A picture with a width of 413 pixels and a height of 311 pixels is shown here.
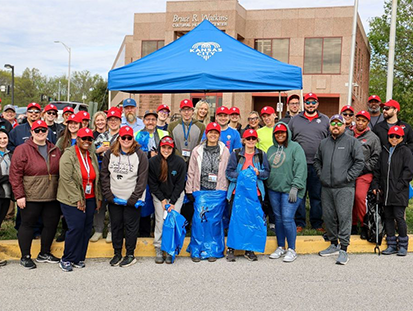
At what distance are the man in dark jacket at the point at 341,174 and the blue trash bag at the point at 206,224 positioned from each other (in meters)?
1.48

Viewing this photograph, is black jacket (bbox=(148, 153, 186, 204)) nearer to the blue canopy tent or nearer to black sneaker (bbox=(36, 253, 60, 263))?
black sneaker (bbox=(36, 253, 60, 263))

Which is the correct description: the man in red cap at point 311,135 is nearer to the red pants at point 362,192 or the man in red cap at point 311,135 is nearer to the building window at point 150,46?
the red pants at point 362,192

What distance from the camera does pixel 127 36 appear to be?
38.5 m

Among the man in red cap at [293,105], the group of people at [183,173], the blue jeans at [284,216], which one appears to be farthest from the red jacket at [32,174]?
the man in red cap at [293,105]

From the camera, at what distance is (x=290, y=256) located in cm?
582

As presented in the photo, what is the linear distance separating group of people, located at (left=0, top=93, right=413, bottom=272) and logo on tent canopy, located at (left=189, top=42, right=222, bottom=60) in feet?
5.07

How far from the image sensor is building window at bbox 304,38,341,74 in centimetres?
2917

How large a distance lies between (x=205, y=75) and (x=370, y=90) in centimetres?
4184

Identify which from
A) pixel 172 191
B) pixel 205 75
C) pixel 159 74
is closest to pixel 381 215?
pixel 172 191

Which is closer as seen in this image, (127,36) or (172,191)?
(172,191)

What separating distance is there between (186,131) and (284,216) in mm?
1903

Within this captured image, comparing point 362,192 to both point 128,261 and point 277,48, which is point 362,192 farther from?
point 277,48

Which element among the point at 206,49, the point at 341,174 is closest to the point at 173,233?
the point at 341,174

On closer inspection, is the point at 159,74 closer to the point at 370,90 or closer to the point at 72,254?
the point at 72,254
